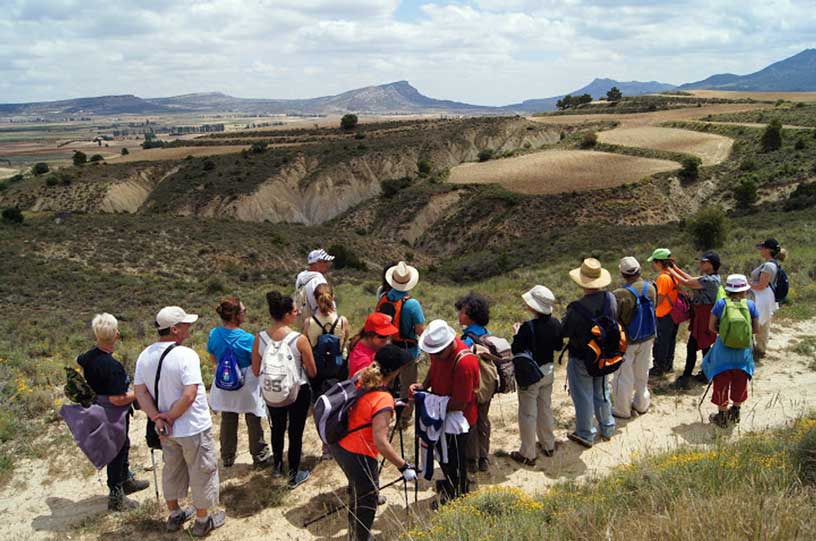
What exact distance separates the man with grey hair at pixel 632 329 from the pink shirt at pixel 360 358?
322 cm

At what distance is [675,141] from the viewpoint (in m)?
56.9

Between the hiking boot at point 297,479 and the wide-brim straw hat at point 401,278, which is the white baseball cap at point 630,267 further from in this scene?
the hiking boot at point 297,479

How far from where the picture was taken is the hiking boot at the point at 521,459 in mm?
5582

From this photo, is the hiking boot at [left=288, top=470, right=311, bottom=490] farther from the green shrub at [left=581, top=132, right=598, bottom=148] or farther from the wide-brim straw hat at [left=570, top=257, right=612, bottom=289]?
the green shrub at [left=581, top=132, right=598, bottom=148]

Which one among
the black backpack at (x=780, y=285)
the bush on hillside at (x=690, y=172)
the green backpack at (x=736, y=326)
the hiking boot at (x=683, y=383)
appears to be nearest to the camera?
the green backpack at (x=736, y=326)

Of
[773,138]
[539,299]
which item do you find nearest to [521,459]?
[539,299]

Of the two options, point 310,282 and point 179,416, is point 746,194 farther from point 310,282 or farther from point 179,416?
point 179,416

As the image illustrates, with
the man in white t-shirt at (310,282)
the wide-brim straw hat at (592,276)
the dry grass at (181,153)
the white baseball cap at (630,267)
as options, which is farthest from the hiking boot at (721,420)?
the dry grass at (181,153)

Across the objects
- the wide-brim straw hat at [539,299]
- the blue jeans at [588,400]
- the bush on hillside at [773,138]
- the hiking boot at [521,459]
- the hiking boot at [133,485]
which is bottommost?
the hiking boot at [133,485]

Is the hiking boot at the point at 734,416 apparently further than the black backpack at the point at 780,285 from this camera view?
No

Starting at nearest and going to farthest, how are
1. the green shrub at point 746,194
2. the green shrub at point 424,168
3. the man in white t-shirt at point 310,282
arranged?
the man in white t-shirt at point 310,282 → the green shrub at point 746,194 → the green shrub at point 424,168

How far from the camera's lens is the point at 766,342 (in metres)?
8.16

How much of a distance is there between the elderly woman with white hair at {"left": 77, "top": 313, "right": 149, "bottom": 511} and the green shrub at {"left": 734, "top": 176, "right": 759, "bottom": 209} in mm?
42104

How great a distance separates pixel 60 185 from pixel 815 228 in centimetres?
6588
